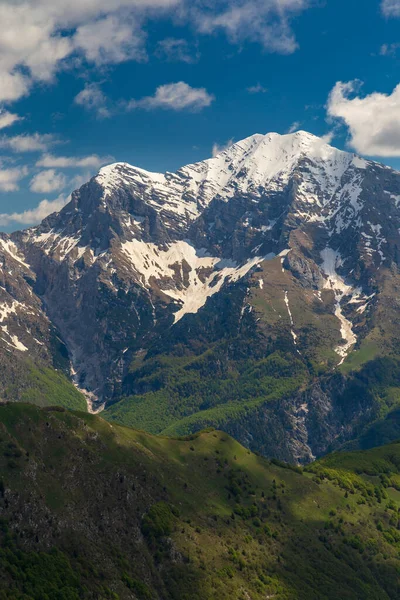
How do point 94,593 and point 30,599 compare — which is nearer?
point 30,599

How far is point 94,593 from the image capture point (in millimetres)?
194875

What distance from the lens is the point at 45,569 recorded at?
19325 cm

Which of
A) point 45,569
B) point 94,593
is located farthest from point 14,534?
point 94,593

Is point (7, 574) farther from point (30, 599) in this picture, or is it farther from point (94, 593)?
point (94, 593)

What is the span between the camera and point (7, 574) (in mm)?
185000

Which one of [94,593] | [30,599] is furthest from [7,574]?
[94,593]

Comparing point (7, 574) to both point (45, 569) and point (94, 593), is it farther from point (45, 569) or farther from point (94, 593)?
point (94, 593)

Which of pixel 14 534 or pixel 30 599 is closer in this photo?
pixel 30 599

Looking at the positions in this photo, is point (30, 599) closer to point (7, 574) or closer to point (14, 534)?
point (7, 574)

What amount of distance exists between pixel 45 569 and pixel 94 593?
14.1 m

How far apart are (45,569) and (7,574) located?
11340mm

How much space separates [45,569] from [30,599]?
13.9 metres

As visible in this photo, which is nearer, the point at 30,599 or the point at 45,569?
the point at 30,599

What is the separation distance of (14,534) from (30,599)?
23.9 meters
